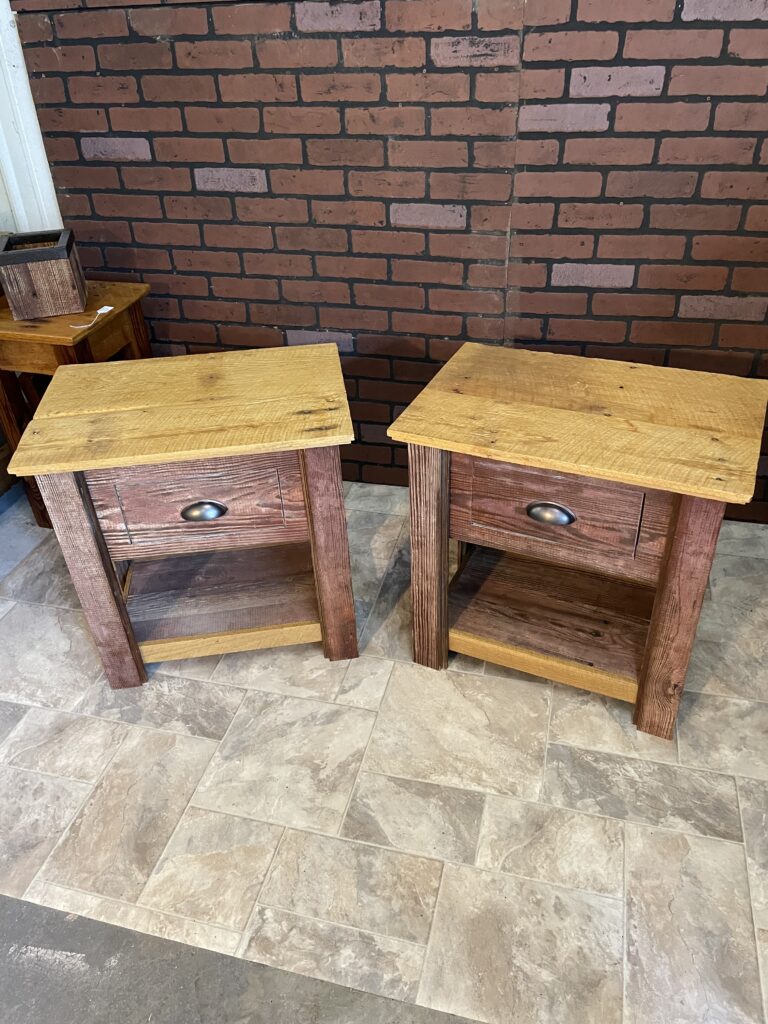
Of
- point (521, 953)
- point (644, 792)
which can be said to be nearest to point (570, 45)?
point (644, 792)

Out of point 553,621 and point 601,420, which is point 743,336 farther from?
point 553,621

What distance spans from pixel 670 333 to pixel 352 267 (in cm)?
95

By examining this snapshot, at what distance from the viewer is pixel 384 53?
A: 1.96m

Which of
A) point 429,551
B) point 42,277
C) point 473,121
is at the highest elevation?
point 473,121

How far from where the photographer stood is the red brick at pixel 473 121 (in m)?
1.96

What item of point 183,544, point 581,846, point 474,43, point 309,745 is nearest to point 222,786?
point 309,745

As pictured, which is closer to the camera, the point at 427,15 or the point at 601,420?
the point at 601,420

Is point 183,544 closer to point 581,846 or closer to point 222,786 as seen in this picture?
point 222,786

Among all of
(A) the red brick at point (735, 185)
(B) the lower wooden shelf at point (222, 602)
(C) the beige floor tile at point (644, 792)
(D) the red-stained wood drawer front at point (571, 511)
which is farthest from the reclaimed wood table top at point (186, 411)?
(A) the red brick at point (735, 185)

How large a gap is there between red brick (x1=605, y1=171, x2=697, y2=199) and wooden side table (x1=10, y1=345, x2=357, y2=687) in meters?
0.87

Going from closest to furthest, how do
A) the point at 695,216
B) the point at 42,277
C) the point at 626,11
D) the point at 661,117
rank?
the point at 626,11 → the point at 661,117 → the point at 695,216 → the point at 42,277

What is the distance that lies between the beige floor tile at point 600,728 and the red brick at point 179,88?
1.87 metres

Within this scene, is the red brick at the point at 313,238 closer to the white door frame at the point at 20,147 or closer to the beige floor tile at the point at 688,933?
the white door frame at the point at 20,147

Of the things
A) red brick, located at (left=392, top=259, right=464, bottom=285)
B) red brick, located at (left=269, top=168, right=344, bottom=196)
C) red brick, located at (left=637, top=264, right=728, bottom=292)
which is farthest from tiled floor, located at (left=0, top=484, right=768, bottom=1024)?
red brick, located at (left=269, top=168, right=344, bottom=196)
